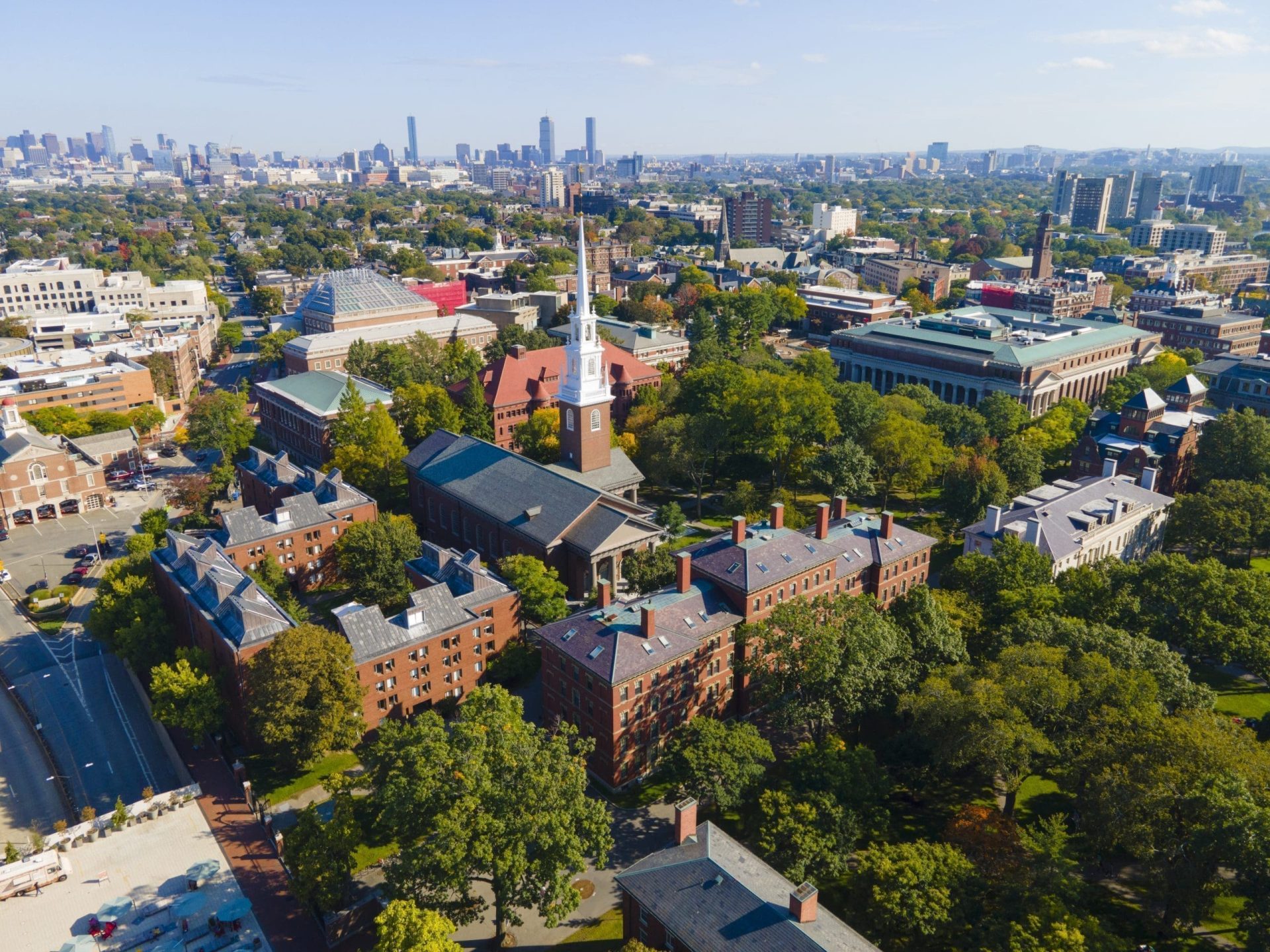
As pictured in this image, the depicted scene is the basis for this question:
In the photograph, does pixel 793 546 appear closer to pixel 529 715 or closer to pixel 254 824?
pixel 529 715

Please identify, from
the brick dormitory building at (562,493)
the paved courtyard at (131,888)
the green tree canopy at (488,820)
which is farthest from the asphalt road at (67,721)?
the brick dormitory building at (562,493)

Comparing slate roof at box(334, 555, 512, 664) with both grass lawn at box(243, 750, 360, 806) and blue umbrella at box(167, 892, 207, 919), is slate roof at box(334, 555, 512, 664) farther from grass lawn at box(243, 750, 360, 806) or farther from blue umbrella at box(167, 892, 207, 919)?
blue umbrella at box(167, 892, 207, 919)

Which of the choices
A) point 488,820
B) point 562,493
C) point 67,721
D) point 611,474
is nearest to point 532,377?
point 611,474

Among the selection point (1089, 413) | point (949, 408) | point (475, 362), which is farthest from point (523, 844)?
point (1089, 413)

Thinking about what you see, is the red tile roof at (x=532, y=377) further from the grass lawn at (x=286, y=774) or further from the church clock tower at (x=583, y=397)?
the grass lawn at (x=286, y=774)

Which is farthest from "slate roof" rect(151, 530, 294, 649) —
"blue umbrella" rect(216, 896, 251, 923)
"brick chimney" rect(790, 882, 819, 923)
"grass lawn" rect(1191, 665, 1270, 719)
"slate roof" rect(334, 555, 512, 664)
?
"grass lawn" rect(1191, 665, 1270, 719)
